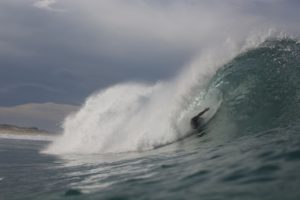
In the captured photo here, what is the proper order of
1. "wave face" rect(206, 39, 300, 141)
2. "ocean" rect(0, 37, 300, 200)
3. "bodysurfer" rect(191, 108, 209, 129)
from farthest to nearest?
"bodysurfer" rect(191, 108, 209, 129) < "wave face" rect(206, 39, 300, 141) < "ocean" rect(0, 37, 300, 200)

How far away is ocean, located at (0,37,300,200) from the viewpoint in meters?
7.43

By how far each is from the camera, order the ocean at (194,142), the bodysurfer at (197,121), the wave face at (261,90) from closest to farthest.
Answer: the ocean at (194,142)
the wave face at (261,90)
the bodysurfer at (197,121)

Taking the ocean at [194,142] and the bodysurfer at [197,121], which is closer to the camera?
the ocean at [194,142]

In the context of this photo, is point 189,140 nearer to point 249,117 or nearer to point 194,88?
point 249,117

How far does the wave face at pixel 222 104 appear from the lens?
585 inches

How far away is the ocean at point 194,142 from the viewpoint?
743cm

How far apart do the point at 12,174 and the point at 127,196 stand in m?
7.86

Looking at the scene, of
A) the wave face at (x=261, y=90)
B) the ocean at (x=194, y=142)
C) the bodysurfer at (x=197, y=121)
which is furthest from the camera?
the bodysurfer at (x=197, y=121)

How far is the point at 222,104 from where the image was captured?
17.6 metres

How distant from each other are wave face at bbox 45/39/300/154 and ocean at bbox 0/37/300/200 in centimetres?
5

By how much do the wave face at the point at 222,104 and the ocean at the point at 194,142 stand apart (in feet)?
0.16

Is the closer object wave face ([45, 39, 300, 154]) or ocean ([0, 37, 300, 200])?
ocean ([0, 37, 300, 200])

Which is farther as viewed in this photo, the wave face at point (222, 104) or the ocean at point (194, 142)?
the wave face at point (222, 104)

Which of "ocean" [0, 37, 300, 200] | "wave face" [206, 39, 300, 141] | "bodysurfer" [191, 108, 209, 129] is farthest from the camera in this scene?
"bodysurfer" [191, 108, 209, 129]
